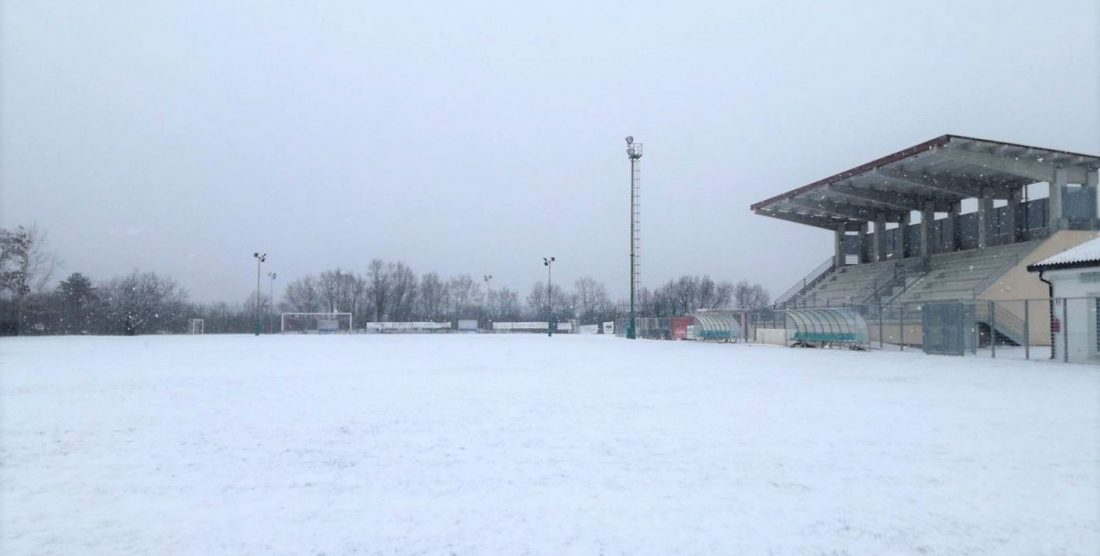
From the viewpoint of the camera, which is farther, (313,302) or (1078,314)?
(313,302)

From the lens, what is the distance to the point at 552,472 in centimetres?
632

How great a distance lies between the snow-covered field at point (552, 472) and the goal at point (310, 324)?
63.4 metres

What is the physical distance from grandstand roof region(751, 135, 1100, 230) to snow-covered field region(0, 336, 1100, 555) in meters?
25.5

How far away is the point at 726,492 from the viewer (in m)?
5.62

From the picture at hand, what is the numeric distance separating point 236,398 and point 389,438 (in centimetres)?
536

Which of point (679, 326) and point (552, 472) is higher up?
point (679, 326)

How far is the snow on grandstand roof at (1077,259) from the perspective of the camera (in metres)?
20.6

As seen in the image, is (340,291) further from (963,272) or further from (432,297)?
(963,272)

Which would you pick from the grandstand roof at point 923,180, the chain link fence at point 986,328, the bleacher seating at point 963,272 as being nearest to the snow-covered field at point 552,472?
the chain link fence at point 986,328

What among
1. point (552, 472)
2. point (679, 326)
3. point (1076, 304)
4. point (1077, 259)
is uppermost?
point (1077, 259)

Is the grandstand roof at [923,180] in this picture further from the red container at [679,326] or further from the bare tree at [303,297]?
the bare tree at [303,297]

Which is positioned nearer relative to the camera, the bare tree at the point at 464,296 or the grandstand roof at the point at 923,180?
the grandstand roof at the point at 923,180

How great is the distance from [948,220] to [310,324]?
65181 mm

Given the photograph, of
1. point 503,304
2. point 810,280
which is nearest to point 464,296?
point 503,304
